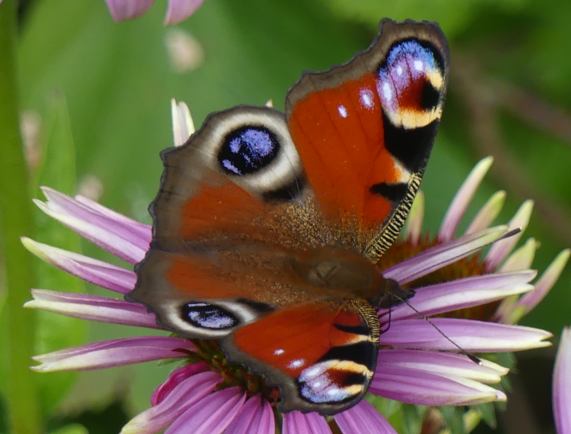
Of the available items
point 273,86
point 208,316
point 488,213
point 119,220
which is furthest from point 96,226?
point 273,86

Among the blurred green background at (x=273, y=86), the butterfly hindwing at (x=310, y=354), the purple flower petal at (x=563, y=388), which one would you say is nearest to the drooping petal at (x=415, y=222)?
the purple flower petal at (x=563, y=388)

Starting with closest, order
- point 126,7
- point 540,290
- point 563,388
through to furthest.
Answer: point 126,7
point 563,388
point 540,290

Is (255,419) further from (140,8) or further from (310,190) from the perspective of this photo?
(140,8)

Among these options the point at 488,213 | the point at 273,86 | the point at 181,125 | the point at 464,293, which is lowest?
the point at 464,293

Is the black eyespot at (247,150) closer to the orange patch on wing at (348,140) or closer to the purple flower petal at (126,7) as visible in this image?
the orange patch on wing at (348,140)

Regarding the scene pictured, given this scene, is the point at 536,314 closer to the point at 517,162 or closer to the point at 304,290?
the point at 517,162
